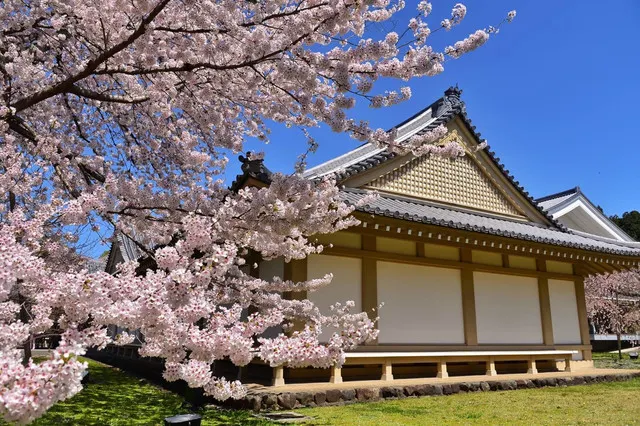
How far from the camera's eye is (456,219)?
11.3m

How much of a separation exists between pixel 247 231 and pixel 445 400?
240 inches

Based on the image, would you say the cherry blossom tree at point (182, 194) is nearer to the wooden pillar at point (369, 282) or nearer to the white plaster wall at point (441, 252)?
the wooden pillar at point (369, 282)

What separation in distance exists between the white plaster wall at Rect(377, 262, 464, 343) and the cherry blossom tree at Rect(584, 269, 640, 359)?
17.2 metres

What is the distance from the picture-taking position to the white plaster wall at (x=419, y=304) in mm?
10172

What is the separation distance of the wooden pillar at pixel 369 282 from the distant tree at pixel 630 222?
54.3 meters

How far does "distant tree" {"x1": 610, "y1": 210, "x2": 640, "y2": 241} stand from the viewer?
53.1 meters

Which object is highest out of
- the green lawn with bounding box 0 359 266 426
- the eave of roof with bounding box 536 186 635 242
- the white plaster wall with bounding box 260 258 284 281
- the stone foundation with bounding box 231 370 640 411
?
the eave of roof with bounding box 536 186 635 242

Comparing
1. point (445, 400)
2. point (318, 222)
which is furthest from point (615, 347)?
point (318, 222)

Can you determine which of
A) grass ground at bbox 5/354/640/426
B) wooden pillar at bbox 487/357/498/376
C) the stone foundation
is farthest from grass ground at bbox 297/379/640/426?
wooden pillar at bbox 487/357/498/376

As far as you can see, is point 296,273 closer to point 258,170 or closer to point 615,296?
point 258,170

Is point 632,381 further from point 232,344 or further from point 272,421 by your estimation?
point 232,344

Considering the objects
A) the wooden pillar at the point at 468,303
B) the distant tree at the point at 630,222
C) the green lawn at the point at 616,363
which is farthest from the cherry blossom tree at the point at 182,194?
the distant tree at the point at 630,222

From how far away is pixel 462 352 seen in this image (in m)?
10.6

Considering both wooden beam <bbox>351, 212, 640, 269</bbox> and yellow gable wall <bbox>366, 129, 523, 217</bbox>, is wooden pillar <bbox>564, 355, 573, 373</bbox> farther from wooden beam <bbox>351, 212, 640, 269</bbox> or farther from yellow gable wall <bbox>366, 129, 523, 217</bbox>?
yellow gable wall <bbox>366, 129, 523, 217</bbox>
